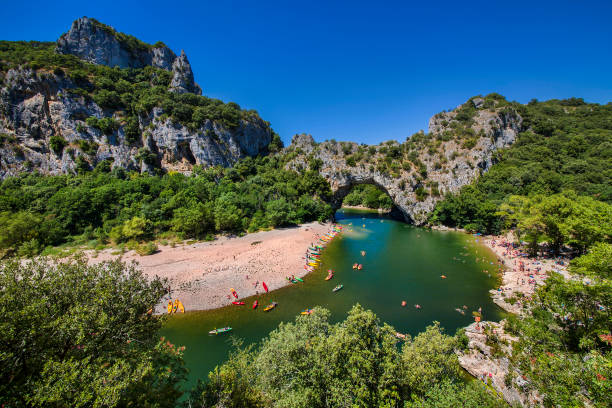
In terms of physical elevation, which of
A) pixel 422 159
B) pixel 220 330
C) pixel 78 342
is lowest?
pixel 220 330

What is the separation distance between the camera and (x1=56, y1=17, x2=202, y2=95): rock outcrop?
2586 inches

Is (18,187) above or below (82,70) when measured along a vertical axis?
below

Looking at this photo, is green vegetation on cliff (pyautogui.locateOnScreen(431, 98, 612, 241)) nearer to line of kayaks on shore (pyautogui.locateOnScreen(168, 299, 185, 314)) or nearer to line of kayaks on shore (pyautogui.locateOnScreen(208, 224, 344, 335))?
line of kayaks on shore (pyautogui.locateOnScreen(208, 224, 344, 335))

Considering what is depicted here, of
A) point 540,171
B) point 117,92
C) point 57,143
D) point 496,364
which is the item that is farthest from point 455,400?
point 117,92

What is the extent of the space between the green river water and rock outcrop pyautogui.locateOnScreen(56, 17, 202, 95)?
248 ft

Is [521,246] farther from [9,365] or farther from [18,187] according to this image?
[18,187]

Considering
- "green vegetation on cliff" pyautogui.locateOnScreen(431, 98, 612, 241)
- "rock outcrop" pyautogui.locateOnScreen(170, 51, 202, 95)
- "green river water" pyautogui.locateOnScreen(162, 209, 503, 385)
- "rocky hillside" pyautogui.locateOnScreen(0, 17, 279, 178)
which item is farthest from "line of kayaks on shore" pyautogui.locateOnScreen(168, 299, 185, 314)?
"rock outcrop" pyautogui.locateOnScreen(170, 51, 202, 95)

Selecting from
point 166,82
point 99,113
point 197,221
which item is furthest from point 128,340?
point 166,82

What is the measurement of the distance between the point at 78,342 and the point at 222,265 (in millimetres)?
21108

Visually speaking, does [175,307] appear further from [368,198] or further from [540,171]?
[368,198]

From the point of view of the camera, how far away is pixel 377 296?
21641 millimetres

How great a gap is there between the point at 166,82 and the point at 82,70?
65.1 ft

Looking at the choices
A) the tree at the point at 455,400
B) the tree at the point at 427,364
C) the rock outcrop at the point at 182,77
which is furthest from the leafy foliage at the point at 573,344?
the rock outcrop at the point at 182,77

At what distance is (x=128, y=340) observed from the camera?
25.8 feet
